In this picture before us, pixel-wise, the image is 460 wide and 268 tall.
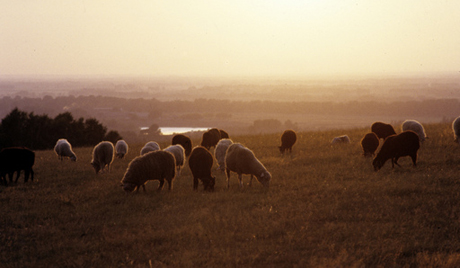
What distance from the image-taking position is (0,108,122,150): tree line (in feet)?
140

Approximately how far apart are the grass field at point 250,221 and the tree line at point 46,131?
97.4 feet

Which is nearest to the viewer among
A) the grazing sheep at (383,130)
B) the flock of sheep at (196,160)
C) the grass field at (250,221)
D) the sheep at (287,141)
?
the grass field at (250,221)

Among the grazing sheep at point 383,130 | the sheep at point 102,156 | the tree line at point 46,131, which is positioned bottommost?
the tree line at point 46,131

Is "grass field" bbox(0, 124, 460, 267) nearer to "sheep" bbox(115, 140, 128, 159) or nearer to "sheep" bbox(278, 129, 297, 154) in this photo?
"sheep" bbox(278, 129, 297, 154)

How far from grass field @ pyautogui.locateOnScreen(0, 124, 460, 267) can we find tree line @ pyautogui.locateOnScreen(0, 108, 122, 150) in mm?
29673

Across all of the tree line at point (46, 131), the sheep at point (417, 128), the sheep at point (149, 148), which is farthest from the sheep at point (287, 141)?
the tree line at point (46, 131)

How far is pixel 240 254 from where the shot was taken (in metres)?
7.98

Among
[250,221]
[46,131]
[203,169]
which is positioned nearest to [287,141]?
[203,169]

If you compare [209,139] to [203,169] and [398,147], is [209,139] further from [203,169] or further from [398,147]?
[398,147]

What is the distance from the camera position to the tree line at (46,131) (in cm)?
4281

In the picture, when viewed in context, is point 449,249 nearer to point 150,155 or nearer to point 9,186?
point 150,155

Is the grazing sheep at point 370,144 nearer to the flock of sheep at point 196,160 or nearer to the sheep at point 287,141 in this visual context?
the flock of sheep at point 196,160

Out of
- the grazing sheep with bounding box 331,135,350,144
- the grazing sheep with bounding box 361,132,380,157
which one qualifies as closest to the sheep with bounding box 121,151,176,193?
the grazing sheep with bounding box 361,132,380,157

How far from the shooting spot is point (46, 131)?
44.6 m
